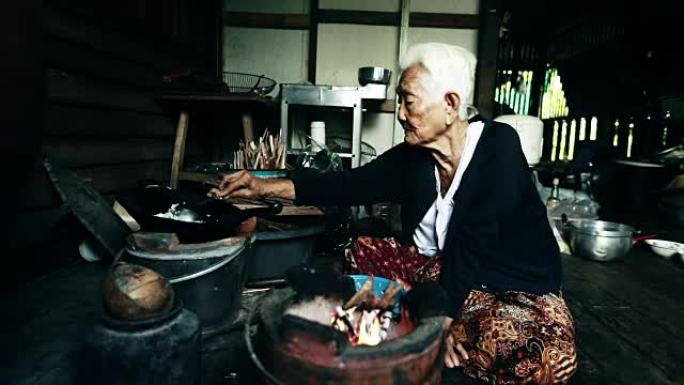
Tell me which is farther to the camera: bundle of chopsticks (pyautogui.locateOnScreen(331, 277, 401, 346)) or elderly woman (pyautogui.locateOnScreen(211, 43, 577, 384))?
elderly woman (pyautogui.locateOnScreen(211, 43, 577, 384))

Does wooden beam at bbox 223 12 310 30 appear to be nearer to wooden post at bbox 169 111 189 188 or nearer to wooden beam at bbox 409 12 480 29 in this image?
wooden beam at bbox 409 12 480 29

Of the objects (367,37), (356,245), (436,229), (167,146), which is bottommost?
(356,245)

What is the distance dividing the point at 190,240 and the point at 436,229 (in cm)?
160

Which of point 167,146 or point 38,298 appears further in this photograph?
point 167,146

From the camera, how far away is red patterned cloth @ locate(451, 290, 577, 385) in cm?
220

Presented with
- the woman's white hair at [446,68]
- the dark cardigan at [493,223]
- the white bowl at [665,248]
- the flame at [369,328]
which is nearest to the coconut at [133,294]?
the flame at [369,328]

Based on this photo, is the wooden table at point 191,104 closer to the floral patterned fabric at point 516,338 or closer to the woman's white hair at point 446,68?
the woman's white hair at point 446,68

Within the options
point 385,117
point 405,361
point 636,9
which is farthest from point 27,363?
point 636,9

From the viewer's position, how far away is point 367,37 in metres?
7.15

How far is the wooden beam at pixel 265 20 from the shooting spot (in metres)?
6.97

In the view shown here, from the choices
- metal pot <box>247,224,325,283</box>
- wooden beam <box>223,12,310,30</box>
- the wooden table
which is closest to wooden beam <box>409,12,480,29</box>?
wooden beam <box>223,12,310,30</box>

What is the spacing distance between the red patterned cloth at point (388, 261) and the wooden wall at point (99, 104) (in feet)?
7.07

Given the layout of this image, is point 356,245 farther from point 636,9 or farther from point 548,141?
point 548,141

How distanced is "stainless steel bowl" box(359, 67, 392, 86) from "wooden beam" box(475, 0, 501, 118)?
1.64 meters
